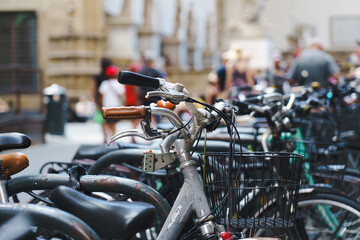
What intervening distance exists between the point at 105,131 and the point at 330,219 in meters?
8.78

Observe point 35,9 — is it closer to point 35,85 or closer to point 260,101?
point 35,85

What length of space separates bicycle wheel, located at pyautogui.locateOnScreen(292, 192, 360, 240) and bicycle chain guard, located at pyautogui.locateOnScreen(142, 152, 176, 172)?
76 cm

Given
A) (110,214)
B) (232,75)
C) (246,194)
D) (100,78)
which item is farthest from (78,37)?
(110,214)

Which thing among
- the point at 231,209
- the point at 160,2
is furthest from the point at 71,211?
the point at 160,2

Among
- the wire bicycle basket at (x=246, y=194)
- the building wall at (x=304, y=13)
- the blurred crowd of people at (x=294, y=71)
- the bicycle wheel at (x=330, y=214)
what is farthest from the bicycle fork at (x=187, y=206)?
the building wall at (x=304, y=13)

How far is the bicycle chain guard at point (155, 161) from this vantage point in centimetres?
318

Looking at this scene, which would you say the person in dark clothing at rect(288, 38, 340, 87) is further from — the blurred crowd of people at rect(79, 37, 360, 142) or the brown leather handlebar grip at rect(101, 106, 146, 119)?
the brown leather handlebar grip at rect(101, 106, 146, 119)

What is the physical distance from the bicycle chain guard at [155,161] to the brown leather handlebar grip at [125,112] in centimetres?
32

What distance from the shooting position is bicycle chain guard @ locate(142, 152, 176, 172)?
3176mm

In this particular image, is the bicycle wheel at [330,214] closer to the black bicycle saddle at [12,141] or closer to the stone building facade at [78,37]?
the black bicycle saddle at [12,141]

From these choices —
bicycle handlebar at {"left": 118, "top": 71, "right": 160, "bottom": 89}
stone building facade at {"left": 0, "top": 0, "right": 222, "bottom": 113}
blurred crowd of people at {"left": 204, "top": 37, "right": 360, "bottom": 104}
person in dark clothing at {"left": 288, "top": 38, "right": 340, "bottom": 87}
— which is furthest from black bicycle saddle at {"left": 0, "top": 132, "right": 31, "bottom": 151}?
stone building facade at {"left": 0, "top": 0, "right": 222, "bottom": 113}

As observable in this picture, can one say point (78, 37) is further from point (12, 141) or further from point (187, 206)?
point (187, 206)

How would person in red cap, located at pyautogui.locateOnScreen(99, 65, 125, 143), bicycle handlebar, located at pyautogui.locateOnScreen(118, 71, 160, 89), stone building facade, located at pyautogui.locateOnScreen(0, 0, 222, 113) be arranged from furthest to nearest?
stone building facade, located at pyautogui.locateOnScreen(0, 0, 222, 113) → person in red cap, located at pyautogui.locateOnScreen(99, 65, 125, 143) → bicycle handlebar, located at pyautogui.locateOnScreen(118, 71, 160, 89)

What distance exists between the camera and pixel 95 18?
87.2 feet
